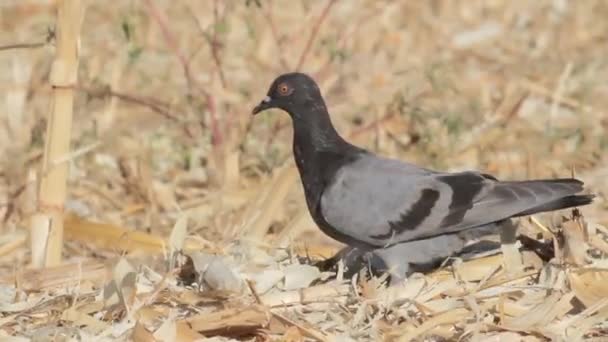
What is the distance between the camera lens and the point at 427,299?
4.36 meters

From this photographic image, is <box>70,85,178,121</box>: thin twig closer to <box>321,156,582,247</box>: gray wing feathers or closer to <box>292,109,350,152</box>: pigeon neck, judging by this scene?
<box>292,109,350,152</box>: pigeon neck

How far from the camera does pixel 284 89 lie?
209 inches

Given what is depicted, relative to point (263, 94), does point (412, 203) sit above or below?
below

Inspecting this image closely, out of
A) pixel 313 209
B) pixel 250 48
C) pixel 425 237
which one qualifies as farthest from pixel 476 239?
pixel 250 48

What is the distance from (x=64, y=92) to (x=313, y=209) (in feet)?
2.98

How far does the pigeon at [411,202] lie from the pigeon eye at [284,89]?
0.37m

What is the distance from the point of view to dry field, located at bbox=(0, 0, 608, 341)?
14.0 feet

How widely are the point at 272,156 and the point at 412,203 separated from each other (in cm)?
214

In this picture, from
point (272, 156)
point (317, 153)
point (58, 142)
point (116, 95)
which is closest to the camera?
point (58, 142)

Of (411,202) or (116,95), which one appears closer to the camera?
(411,202)

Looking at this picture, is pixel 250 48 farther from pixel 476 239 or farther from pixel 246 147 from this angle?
pixel 476 239

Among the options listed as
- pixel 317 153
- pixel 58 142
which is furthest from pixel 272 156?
pixel 58 142

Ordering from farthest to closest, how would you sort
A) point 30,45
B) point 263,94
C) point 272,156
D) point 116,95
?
point 263,94 → point 272,156 → point 116,95 → point 30,45

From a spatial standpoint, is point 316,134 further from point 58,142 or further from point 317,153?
point 58,142
